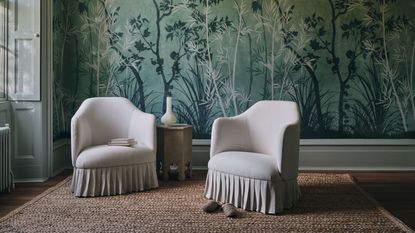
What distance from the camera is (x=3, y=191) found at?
3936mm

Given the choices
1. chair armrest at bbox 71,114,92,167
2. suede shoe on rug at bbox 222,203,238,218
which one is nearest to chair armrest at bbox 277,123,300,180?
suede shoe on rug at bbox 222,203,238,218

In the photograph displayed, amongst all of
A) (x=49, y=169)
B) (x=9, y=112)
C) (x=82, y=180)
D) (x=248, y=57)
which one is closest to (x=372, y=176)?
(x=248, y=57)

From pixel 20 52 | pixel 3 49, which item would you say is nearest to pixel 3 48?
pixel 3 49

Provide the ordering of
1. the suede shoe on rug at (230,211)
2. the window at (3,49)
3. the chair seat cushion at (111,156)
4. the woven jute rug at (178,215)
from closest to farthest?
the woven jute rug at (178,215) < the suede shoe on rug at (230,211) < the chair seat cushion at (111,156) < the window at (3,49)

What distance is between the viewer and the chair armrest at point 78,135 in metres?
3.81

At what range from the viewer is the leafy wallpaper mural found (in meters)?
5.02

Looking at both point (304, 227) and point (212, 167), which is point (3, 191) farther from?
point (304, 227)

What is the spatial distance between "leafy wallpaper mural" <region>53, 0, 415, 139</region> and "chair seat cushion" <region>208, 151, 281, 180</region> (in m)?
1.46

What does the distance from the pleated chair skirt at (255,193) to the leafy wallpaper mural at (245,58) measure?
1554 mm

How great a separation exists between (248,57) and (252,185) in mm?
2051

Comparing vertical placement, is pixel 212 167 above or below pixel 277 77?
below

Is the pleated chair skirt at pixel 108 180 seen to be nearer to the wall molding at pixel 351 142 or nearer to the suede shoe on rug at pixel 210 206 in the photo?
the suede shoe on rug at pixel 210 206

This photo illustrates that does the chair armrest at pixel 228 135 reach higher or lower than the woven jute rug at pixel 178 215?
higher

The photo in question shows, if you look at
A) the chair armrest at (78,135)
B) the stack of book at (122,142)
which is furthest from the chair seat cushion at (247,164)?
the chair armrest at (78,135)
